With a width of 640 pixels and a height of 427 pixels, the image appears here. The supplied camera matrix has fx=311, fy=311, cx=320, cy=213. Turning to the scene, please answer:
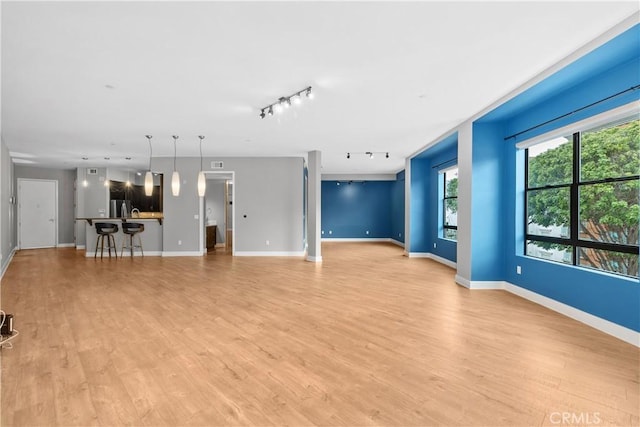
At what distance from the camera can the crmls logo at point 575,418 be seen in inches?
72.8

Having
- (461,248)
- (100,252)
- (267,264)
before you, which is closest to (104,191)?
(100,252)

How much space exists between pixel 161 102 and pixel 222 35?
2176mm

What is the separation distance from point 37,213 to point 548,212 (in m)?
13.8

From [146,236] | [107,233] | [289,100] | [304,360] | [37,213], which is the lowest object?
[304,360]

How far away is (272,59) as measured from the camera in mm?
3127

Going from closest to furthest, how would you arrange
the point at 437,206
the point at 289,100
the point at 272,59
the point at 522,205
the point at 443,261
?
1. the point at 272,59
2. the point at 289,100
3. the point at 522,205
4. the point at 443,261
5. the point at 437,206

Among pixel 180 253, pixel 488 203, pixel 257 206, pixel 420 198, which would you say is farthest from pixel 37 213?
pixel 488 203

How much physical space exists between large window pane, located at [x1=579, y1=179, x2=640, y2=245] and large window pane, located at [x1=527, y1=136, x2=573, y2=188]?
390 millimetres

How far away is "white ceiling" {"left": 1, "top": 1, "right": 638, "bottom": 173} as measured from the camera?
240 centimetres

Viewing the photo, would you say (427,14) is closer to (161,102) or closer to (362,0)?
(362,0)

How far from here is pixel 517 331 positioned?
328 centimetres

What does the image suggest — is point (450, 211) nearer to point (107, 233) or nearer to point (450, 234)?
point (450, 234)

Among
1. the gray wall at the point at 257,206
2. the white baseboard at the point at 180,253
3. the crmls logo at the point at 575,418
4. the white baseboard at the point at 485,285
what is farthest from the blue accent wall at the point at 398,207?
the crmls logo at the point at 575,418

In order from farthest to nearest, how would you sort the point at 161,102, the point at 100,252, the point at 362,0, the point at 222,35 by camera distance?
the point at 100,252, the point at 161,102, the point at 222,35, the point at 362,0
